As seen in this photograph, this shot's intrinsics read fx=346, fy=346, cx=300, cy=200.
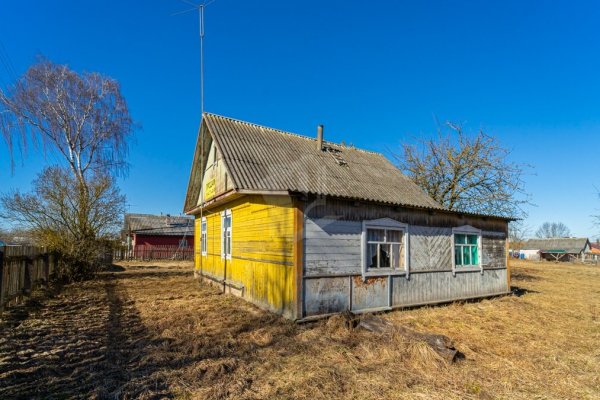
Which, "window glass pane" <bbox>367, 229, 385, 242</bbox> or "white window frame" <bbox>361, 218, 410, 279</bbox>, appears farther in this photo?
"window glass pane" <bbox>367, 229, 385, 242</bbox>

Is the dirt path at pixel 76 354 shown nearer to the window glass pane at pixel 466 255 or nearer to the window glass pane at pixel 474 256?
the window glass pane at pixel 466 255

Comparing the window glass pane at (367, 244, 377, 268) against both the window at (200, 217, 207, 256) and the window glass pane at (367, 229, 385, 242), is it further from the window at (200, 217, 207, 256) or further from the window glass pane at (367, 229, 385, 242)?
the window at (200, 217, 207, 256)

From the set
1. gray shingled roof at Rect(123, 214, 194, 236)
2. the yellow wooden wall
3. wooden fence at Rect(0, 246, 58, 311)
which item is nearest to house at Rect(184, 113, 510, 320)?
the yellow wooden wall

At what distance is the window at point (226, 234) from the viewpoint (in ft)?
39.5

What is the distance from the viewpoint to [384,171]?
13.8 m

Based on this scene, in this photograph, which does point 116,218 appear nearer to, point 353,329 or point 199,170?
point 199,170

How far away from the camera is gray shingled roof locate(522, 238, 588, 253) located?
58.9m

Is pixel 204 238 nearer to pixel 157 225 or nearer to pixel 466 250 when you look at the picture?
pixel 466 250

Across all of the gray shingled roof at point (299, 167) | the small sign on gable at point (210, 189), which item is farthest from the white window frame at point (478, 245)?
the small sign on gable at point (210, 189)

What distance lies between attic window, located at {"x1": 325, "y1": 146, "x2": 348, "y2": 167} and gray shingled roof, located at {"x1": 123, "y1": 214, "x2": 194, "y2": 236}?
2446 centimetres

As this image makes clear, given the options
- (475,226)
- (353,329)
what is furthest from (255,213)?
(475,226)

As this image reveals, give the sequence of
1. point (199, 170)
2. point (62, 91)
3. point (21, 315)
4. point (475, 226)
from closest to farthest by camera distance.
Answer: point (21, 315)
point (475, 226)
point (199, 170)
point (62, 91)

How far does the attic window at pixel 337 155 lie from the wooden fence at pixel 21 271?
31.2ft

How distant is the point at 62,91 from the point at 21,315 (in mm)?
13898
